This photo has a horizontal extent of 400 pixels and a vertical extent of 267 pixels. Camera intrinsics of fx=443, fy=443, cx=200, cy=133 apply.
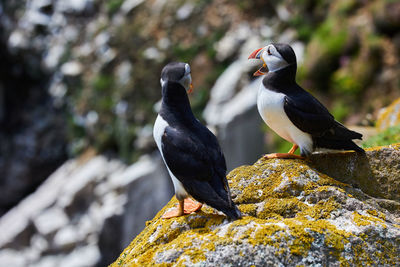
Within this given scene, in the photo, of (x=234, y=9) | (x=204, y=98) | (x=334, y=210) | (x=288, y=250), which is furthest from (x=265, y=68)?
(x=234, y=9)

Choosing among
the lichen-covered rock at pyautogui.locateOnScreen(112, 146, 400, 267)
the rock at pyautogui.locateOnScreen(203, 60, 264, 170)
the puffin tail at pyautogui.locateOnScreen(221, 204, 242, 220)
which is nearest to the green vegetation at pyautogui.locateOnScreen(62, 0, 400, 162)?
the rock at pyautogui.locateOnScreen(203, 60, 264, 170)

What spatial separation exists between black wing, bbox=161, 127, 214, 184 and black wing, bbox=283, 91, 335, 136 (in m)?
0.93

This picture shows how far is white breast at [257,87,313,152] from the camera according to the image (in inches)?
154

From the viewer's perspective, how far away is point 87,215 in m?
14.0

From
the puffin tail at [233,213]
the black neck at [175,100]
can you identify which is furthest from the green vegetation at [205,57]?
the puffin tail at [233,213]

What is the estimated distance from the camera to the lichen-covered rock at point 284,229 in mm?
2930

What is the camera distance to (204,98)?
13.9 meters

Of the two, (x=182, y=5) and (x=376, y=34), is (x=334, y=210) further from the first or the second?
(x=182, y=5)

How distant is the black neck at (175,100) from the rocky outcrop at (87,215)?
881 cm

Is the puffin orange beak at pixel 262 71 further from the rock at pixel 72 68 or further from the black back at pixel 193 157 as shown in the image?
the rock at pixel 72 68

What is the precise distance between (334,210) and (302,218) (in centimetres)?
26

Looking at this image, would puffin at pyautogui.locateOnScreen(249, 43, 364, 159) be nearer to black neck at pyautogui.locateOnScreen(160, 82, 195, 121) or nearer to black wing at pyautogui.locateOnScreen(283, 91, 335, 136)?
black wing at pyautogui.locateOnScreen(283, 91, 335, 136)

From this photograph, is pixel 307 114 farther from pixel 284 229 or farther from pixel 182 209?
pixel 182 209

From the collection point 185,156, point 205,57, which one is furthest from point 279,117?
point 205,57
